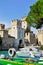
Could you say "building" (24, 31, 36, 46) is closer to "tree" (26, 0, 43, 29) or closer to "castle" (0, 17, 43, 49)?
"castle" (0, 17, 43, 49)

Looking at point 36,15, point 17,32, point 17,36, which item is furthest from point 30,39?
point 36,15

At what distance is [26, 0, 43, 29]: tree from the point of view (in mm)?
17122

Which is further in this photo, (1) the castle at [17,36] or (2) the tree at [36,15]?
(1) the castle at [17,36]

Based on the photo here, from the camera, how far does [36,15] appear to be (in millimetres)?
17969

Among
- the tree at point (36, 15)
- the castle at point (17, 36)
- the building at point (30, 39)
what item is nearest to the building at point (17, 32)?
the castle at point (17, 36)

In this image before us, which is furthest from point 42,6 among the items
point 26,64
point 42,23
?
point 26,64

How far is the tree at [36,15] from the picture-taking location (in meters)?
17.1

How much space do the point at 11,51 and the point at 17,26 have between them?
148 feet

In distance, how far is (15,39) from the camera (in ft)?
171

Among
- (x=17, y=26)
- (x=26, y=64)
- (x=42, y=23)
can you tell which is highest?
(x=17, y=26)

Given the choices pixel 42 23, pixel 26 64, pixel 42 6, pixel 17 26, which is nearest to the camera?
pixel 26 64

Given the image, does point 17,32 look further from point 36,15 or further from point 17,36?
point 36,15

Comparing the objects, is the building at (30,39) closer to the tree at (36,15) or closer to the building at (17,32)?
the building at (17,32)

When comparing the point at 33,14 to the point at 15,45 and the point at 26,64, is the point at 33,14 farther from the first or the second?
the point at 15,45
